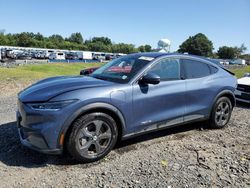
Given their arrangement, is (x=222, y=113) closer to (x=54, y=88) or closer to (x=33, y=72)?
(x=54, y=88)

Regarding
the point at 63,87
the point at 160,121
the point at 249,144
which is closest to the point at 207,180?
the point at 160,121

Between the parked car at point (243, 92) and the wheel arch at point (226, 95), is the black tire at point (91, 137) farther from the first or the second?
the parked car at point (243, 92)

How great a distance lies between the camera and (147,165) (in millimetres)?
3893

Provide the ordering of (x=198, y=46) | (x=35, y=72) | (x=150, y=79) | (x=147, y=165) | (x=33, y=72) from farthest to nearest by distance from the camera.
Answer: (x=198, y=46) → (x=35, y=72) → (x=33, y=72) → (x=150, y=79) → (x=147, y=165)

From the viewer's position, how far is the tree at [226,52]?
119500 mm

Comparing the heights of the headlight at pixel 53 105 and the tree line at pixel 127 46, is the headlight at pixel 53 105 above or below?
below

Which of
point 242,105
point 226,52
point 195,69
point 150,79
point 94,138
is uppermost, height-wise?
point 226,52

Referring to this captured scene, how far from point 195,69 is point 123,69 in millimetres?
1471

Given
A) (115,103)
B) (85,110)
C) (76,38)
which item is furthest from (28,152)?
(76,38)

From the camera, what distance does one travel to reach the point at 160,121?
4566mm

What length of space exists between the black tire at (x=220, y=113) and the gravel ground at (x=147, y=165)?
42 centimetres

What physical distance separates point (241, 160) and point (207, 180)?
3.15ft

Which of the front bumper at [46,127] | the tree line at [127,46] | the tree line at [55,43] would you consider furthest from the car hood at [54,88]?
Result: the tree line at [127,46]

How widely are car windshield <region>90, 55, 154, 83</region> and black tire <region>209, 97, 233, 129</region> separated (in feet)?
6.25
